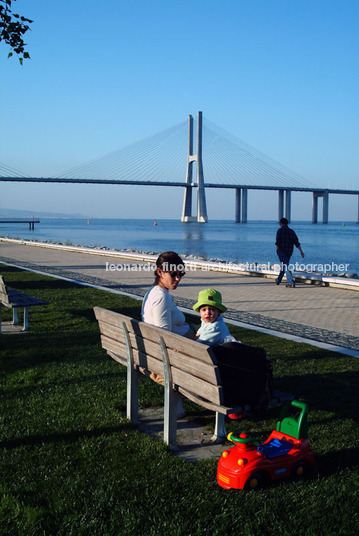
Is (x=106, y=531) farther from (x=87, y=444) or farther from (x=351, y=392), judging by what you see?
(x=351, y=392)

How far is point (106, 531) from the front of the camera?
7.02 feet

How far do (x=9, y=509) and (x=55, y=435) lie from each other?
0.79 metres

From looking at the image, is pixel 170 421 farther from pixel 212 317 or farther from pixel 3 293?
pixel 3 293

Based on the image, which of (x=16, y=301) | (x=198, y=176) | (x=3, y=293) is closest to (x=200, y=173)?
(x=198, y=176)

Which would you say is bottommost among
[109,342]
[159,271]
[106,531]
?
[106,531]

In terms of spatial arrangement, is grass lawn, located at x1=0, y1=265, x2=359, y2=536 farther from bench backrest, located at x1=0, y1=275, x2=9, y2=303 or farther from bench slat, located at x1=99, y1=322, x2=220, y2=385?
bench backrest, located at x1=0, y1=275, x2=9, y2=303

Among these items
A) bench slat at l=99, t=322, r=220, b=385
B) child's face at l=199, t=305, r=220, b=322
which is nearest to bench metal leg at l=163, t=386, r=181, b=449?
bench slat at l=99, t=322, r=220, b=385

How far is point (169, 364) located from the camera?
3016mm

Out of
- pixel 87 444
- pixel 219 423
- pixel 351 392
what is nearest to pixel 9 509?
pixel 87 444

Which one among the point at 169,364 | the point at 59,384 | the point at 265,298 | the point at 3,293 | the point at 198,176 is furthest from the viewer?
the point at 198,176

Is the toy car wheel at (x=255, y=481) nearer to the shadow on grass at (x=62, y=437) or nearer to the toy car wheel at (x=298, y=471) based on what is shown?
the toy car wheel at (x=298, y=471)

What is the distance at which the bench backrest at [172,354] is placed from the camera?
2.69 m

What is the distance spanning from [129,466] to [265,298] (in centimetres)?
622

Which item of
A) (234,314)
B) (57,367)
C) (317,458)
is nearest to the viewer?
(317,458)
